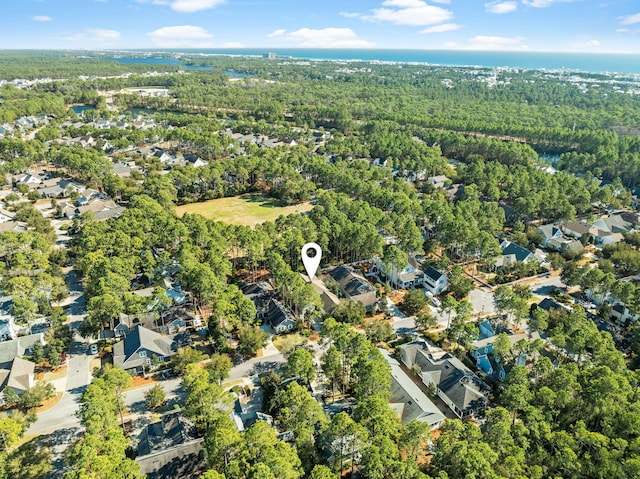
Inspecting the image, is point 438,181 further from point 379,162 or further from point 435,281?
point 435,281

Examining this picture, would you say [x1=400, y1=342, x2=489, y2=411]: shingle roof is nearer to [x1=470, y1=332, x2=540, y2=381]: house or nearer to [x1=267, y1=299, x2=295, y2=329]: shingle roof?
[x1=470, y1=332, x2=540, y2=381]: house

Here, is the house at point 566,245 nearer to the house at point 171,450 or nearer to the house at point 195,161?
the house at point 171,450

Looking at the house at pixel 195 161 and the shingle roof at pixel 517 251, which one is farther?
the house at pixel 195 161

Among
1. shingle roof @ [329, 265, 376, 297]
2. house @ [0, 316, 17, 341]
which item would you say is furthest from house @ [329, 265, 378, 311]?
house @ [0, 316, 17, 341]

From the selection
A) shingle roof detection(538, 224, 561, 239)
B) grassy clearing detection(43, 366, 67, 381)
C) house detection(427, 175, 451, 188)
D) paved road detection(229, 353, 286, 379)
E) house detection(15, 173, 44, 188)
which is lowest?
grassy clearing detection(43, 366, 67, 381)

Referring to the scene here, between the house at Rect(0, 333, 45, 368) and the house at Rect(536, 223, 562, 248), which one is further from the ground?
the house at Rect(536, 223, 562, 248)

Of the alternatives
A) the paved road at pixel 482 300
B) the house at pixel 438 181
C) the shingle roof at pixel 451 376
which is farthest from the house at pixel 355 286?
the house at pixel 438 181

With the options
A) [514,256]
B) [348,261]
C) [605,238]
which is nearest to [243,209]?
[348,261]
